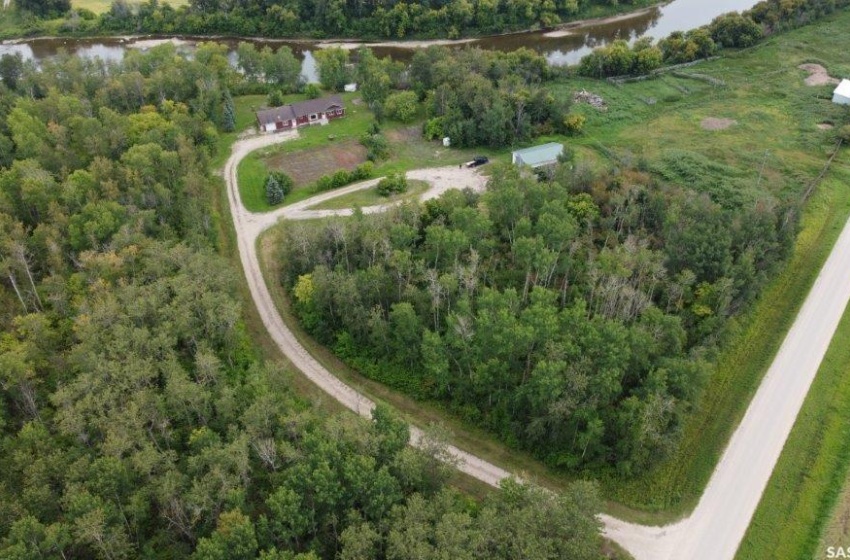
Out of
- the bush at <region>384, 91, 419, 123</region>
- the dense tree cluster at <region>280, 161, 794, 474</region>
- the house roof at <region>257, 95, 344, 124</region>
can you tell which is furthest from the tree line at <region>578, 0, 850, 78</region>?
the house roof at <region>257, 95, 344, 124</region>

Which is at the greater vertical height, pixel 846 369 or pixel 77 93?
pixel 77 93

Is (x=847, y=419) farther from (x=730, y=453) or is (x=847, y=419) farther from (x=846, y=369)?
(x=730, y=453)

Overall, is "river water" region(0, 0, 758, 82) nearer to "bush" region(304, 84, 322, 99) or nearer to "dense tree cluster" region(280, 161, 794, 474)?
"bush" region(304, 84, 322, 99)

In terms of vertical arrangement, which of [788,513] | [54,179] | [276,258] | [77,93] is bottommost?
[788,513]

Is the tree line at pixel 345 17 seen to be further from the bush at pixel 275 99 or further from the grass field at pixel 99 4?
the bush at pixel 275 99

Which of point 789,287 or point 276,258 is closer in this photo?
point 789,287

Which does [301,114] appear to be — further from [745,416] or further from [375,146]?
[745,416]

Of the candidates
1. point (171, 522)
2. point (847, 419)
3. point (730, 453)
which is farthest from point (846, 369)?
point (171, 522)
